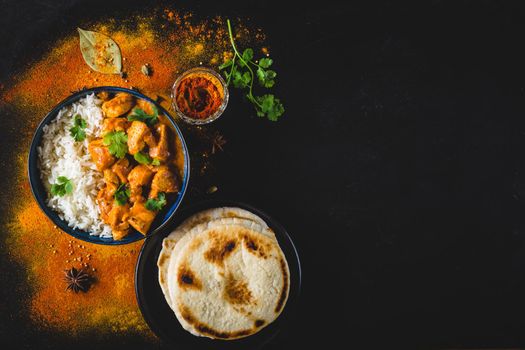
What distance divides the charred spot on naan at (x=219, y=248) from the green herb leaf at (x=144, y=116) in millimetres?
735

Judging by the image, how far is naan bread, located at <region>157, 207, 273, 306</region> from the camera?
2602mm

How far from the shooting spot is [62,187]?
245 cm

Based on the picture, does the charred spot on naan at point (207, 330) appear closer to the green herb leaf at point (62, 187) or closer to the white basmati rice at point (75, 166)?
the white basmati rice at point (75, 166)

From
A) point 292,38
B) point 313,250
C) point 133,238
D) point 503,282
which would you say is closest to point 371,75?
point 292,38

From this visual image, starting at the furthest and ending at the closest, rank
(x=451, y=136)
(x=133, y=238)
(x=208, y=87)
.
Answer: (x=451, y=136) → (x=208, y=87) → (x=133, y=238)

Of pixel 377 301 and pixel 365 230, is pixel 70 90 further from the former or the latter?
pixel 377 301

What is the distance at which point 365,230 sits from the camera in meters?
2.90

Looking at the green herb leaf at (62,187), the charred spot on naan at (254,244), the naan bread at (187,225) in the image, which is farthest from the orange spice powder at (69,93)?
the charred spot on naan at (254,244)

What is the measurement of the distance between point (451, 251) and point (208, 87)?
6.41ft

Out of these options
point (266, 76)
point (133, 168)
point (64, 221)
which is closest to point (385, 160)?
point (266, 76)

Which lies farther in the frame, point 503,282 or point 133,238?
point 503,282

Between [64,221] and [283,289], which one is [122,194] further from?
[283,289]

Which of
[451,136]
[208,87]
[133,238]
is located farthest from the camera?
[451,136]

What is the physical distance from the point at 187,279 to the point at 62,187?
0.88 metres
